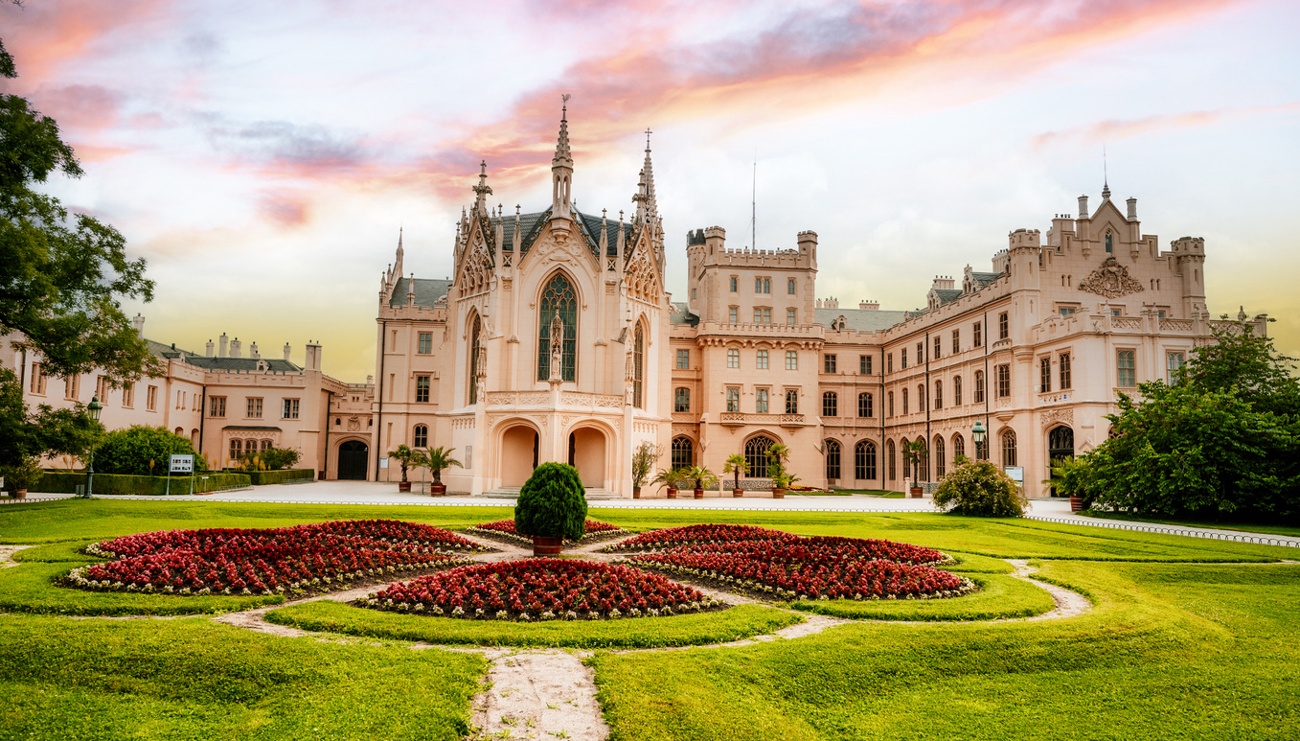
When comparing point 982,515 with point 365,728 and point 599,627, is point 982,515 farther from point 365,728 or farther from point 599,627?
point 365,728

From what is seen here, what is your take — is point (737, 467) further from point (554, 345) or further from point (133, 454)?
point (133, 454)

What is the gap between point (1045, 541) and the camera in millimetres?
20594

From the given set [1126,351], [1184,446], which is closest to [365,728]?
→ [1184,446]

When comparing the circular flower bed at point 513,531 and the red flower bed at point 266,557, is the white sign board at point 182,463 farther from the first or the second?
the red flower bed at point 266,557

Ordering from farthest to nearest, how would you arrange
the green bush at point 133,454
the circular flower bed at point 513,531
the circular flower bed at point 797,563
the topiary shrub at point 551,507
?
the green bush at point 133,454
the circular flower bed at point 513,531
the topiary shrub at point 551,507
the circular flower bed at point 797,563

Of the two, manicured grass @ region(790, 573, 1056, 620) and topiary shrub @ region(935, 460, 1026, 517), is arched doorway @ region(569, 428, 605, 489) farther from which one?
manicured grass @ region(790, 573, 1056, 620)

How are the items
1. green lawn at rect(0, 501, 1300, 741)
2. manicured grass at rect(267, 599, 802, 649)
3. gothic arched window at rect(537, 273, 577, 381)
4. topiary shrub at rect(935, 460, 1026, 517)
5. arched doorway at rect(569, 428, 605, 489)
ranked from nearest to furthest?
green lawn at rect(0, 501, 1300, 741)
manicured grass at rect(267, 599, 802, 649)
topiary shrub at rect(935, 460, 1026, 517)
arched doorway at rect(569, 428, 605, 489)
gothic arched window at rect(537, 273, 577, 381)

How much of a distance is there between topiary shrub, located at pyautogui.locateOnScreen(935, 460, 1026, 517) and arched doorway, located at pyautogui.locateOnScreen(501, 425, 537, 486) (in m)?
20.1

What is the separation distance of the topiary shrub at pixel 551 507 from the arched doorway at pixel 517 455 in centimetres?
2491

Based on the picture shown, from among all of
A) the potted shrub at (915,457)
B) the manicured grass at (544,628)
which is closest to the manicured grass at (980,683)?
the manicured grass at (544,628)

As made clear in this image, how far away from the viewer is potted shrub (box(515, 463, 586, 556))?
610 inches

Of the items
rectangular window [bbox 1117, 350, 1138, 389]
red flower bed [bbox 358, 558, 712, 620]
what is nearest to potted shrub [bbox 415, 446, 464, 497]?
red flower bed [bbox 358, 558, 712, 620]

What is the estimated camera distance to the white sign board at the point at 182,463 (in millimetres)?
35688

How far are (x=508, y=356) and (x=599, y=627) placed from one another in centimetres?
3312
